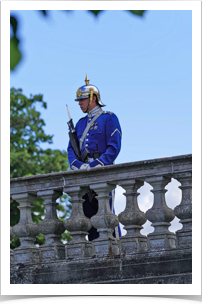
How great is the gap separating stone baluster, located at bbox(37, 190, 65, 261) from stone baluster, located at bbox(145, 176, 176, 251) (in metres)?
1.05

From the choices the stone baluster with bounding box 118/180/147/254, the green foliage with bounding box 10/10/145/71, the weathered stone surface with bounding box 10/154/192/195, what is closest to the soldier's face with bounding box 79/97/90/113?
the weathered stone surface with bounding box 10/154/192/195

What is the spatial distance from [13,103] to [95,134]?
1381 centimetres

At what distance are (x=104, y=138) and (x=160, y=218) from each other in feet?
5.47

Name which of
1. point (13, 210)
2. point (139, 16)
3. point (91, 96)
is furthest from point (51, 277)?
point (13, 210)

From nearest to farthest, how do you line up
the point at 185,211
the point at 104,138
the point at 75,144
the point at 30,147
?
1. the point at 185,211
2. the point at 104,138
3. the point at 75,144
4. the point at 30,147

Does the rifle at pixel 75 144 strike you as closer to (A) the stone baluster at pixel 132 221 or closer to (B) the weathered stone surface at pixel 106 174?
(B) the weathered stone surface at pixel 106 174

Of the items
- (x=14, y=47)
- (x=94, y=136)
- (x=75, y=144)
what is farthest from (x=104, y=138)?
(x=14, y=47)

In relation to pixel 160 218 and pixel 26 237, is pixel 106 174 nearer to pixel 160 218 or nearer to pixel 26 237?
pixel 160 218

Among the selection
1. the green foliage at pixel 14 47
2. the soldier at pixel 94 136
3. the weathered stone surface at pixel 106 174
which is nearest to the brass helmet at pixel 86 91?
the soldier at pixel 94 136

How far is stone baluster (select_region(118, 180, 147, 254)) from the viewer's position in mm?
5801

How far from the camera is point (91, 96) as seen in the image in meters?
7.16

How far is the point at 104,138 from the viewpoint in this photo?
23.1 ft

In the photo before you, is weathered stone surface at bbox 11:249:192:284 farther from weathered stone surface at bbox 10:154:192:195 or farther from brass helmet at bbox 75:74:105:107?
brass helmet at bbox 75:74:105:107
